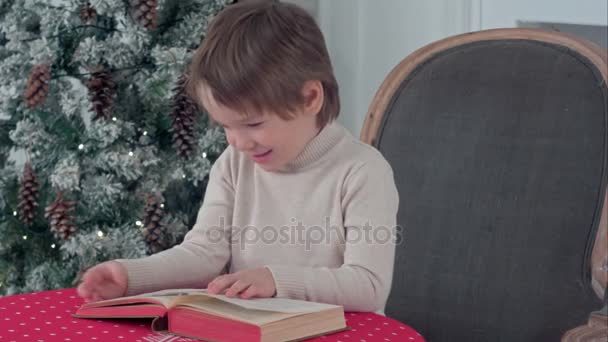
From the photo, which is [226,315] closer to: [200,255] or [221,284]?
[221,284]

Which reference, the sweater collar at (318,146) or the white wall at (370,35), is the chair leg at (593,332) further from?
the white wall at (370,35)

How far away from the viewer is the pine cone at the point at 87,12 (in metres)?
2.19

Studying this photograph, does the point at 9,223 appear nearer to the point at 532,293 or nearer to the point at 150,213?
the point at 150,213

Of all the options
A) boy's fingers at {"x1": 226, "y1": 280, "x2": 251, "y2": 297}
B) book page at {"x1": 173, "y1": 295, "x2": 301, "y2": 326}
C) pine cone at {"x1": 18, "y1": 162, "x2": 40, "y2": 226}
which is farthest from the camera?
pine cone at {"x1": 18, "y1": 162, "x2": 40, "y2": 226}

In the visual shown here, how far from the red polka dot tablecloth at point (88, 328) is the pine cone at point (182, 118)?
44.0 inches

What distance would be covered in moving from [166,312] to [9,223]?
4.49 ft

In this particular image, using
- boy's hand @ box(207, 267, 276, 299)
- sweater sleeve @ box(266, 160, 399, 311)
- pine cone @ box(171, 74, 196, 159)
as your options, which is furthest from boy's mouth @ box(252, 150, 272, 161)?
pine cone @ box(171, 74, 196, 159)

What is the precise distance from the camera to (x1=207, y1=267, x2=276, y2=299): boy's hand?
1075 mm

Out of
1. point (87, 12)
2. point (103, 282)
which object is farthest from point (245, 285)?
point (87, 12)

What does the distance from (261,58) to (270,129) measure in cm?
10

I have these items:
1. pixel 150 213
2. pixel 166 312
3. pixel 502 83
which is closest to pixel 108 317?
pixel 166 312

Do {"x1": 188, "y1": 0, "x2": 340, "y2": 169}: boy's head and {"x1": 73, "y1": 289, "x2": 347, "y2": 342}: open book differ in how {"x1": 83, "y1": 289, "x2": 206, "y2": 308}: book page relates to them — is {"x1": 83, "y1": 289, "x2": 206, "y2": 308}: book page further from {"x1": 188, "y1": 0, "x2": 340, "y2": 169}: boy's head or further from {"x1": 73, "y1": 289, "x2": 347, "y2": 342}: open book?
{"x1": 188, "y1": 0, "x2": 340, "y2": 169}: boy's head

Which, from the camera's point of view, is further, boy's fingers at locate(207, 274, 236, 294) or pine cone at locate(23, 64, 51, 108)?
pine cone at locate(23, 64, 51, 108)

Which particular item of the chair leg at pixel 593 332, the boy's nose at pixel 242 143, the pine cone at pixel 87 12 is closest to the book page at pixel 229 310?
the boy's nose at pixel 242 143
